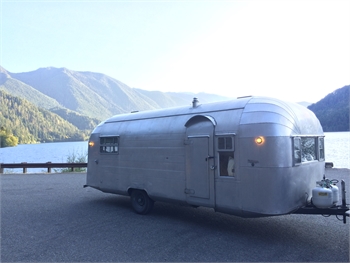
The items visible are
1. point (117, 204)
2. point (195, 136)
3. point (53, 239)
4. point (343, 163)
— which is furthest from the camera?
point (343, 163)

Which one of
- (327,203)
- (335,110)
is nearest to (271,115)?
(327,203)

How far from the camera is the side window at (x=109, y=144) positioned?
9.18m

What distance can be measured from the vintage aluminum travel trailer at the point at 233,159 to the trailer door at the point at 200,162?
0.07 feet

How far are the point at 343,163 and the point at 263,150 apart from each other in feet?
49.8

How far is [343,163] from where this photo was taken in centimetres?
1814

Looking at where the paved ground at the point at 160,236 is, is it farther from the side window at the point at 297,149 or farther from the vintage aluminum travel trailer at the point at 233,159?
the side window at the point at 297,149

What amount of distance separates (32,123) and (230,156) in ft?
272

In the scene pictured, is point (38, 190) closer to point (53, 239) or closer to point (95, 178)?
point (95, 178)

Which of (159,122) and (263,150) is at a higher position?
(159,122)

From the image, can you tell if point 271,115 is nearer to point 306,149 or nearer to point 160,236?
point 306,149

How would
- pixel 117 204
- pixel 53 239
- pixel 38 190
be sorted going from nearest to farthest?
pixel 53 239, pixel 117 204, pixel 38 190

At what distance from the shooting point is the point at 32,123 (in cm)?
7956

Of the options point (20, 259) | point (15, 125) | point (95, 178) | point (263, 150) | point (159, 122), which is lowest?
point (20, 259)

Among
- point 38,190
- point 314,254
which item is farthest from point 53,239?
point 38,190
